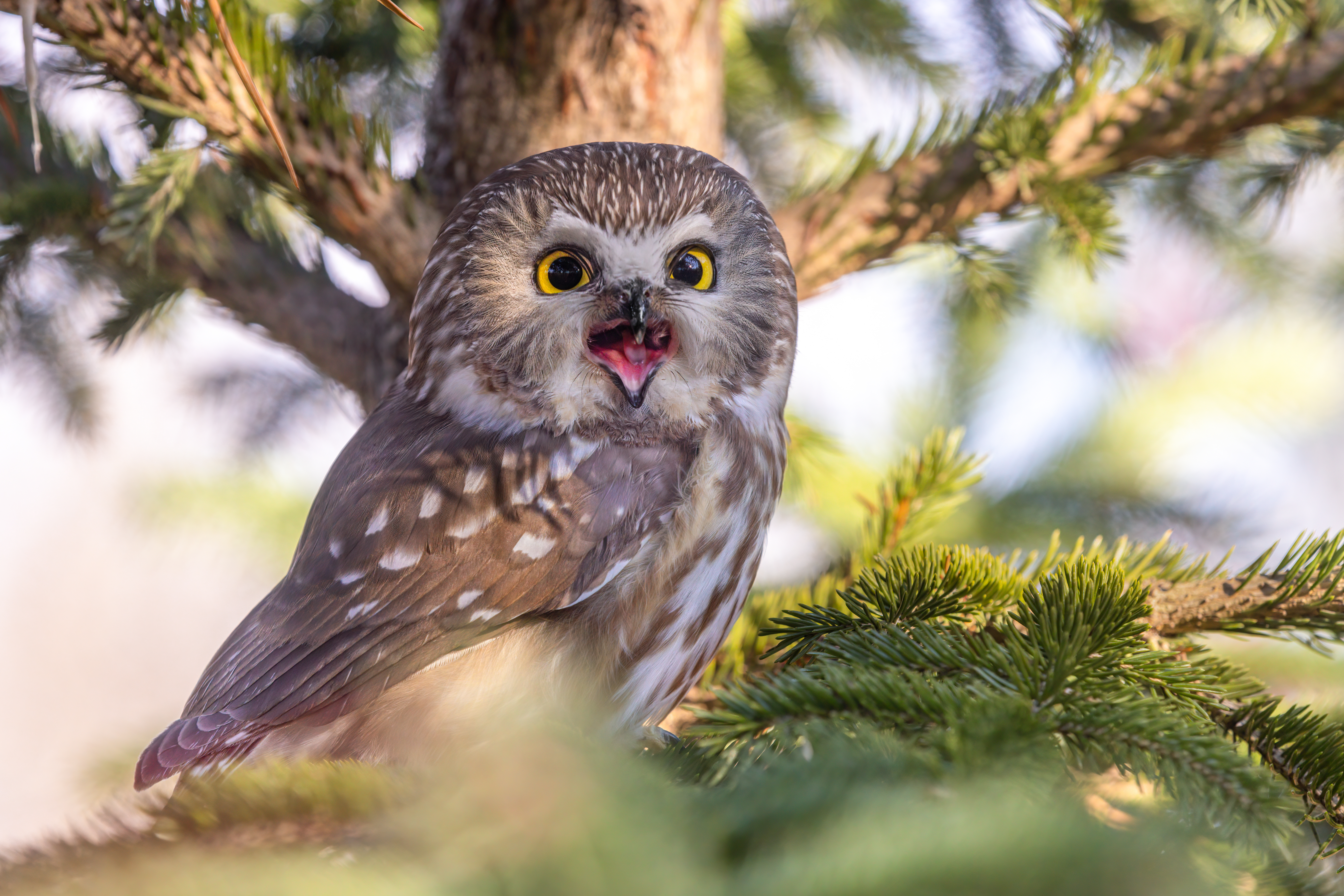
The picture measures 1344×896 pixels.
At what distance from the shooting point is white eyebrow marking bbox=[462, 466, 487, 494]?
48.0 inches

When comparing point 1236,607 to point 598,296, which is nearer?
point 1236,607

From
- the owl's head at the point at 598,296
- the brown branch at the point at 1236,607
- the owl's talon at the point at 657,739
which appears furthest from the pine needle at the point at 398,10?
the brown branch at the point at 1236,607

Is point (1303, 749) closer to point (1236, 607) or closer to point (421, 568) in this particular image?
point (1236, 607)

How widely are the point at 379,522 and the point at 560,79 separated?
0.79m

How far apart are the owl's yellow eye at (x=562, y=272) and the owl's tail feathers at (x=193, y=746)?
0.73m

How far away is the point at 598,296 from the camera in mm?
1329

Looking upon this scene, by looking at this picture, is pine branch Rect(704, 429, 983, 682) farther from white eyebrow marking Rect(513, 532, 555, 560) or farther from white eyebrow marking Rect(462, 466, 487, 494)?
white eyebrow marking Rect(462, 466, 487, 494)

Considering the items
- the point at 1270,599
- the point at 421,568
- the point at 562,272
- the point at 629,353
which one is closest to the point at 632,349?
the point at 629,353

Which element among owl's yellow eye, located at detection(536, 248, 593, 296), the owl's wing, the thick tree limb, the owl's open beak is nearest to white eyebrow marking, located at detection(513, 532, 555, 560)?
the owl's wing

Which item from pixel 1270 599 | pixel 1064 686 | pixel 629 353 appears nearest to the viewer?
pixel 1064 686

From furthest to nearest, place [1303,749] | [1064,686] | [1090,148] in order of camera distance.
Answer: [1090,148] → [1303,749] → [1064,686]

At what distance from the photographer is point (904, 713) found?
0.77 m

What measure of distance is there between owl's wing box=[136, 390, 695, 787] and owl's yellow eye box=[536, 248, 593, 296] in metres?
0.23

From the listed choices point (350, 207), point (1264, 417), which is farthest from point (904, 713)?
point (1264, 417)
